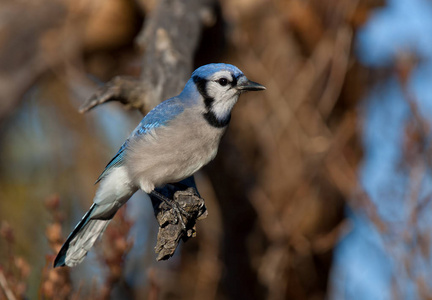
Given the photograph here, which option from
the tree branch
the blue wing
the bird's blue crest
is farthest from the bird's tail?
the bird's blue crest

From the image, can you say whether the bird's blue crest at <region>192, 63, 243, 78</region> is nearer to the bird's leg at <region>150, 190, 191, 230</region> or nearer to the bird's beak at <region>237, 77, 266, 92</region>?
the bird's beak at <region>237, 77, 266, 92</region>

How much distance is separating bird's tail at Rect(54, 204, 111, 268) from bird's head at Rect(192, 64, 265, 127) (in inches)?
25.3

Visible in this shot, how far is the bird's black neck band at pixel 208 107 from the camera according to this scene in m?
2.39

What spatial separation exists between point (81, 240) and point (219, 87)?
2.85ft

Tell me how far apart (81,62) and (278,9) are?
5.54ft

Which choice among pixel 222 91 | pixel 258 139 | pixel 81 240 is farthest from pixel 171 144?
pixel 258 139

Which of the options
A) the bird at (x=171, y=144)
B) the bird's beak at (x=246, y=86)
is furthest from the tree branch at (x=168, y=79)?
the bird's beak at (x=246, y=86)

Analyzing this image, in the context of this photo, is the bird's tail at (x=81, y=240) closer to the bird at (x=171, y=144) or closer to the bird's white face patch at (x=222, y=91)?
the bird at (x=171, y=144)

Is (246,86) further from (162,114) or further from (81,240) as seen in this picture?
(81,240)

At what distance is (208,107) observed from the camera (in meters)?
2.43

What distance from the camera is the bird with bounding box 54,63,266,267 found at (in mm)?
2332

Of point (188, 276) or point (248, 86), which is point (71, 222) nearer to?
point (188, 276)

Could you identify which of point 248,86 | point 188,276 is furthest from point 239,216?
point 248,86

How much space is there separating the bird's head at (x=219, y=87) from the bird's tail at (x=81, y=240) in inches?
25.3
